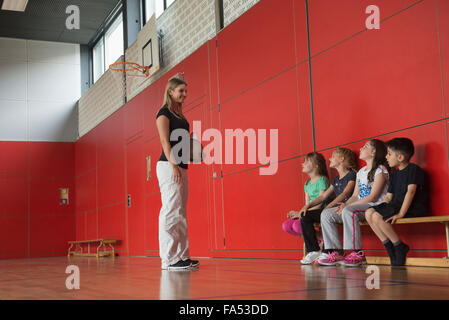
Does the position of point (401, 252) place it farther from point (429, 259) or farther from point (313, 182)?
point (313, 182)

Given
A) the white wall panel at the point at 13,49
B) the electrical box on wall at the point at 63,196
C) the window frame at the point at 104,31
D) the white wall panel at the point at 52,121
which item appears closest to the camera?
the window frame at the point at 104,31

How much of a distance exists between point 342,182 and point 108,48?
820cm

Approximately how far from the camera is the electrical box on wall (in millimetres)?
11859

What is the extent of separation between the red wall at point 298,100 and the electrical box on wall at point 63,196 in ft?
14.3

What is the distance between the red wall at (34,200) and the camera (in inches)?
442

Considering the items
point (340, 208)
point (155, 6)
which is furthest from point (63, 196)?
point (340, 208)

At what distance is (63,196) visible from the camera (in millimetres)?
11906

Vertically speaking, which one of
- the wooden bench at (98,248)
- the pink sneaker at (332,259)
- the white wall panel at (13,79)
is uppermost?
the white wall panel at (13,79)

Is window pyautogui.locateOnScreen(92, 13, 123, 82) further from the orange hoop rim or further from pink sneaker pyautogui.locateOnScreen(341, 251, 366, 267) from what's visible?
pink sneaker pyautogui.locateOnScreen(341, 251, 366, 267)

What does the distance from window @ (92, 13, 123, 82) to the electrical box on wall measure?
265cm

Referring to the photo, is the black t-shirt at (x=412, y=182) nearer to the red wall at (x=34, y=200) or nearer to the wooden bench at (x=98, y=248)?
the wooden bench at (x=98, y=248)

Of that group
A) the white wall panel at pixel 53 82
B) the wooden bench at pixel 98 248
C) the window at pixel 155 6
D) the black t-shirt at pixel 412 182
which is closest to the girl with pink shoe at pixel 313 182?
the black t-shirt at pixel 412 182

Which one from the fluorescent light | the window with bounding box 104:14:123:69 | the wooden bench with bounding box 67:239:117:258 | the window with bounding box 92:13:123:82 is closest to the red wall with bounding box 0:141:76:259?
the wooden bench with bounding box 67:239:117:258

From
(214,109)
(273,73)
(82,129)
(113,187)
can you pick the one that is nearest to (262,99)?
(273,73)
